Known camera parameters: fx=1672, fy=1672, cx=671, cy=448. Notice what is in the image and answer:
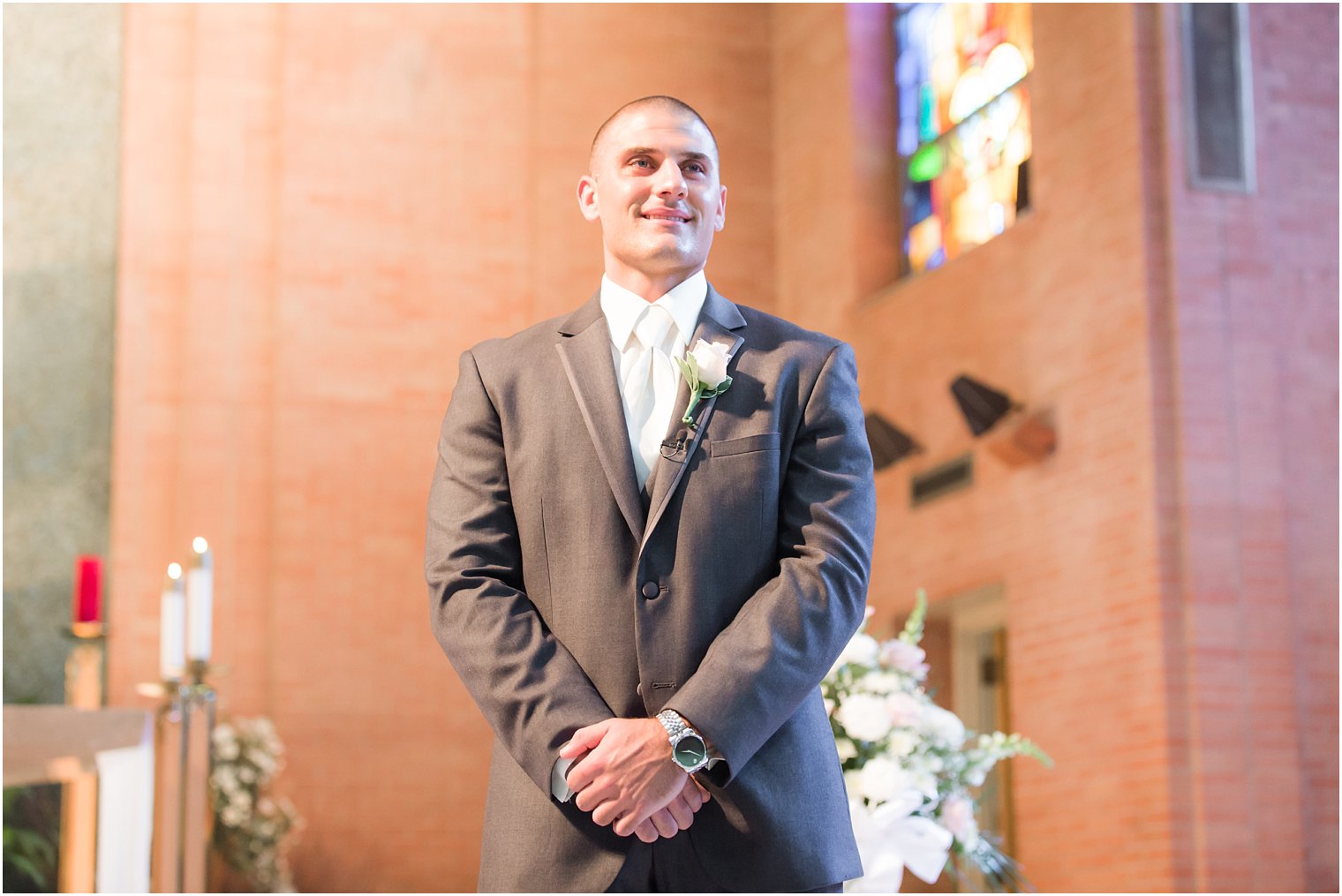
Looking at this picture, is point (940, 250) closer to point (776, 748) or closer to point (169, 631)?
point (169, 631)

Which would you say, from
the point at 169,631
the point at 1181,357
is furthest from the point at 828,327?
the point at 169,631

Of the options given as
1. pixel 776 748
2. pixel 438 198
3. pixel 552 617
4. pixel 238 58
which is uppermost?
pixel 238 58

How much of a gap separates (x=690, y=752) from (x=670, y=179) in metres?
0.75

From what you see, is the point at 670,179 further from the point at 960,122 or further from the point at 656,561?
the point at 960,122

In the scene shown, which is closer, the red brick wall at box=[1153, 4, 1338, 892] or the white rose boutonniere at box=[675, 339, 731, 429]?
the white rose boutonniere at box=[675, 339, 731, 429]

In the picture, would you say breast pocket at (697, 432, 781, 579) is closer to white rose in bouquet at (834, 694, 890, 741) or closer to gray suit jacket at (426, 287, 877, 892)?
gray suit jacket at (426, 287, 877, 892)

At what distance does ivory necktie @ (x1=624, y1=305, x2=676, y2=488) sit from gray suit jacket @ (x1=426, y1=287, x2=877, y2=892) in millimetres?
43

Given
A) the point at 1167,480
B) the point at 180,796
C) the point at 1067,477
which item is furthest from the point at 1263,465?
the point at 180,796

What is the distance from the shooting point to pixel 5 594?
364 inches

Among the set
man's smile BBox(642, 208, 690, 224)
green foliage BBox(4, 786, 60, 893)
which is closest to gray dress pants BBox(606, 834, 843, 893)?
man's smile BBox(642, 208, 690, 224)

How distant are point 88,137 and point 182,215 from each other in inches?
28.1

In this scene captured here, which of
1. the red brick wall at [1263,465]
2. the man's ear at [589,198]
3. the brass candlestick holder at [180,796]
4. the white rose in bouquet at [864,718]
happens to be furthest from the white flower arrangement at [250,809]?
the man's ear at [589,198]

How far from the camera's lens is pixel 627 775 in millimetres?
1923

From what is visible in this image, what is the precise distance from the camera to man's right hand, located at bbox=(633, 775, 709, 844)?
1.96 metres
